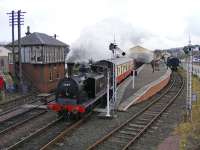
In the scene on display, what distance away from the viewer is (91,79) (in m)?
18.2

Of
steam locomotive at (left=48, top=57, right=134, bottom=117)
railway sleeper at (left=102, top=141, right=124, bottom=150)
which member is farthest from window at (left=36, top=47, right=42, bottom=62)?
railway sleeper at (left=102, top=141, right=124, bottom=150)

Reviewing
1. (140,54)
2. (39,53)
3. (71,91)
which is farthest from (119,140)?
(140,54)

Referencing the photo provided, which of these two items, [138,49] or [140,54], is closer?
[140,54]

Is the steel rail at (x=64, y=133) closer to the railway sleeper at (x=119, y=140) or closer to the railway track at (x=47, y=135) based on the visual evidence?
the railway track at (x=47, y=135)

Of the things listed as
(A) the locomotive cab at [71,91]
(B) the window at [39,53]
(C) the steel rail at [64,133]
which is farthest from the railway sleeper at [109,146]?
(B) the window at [39,53]

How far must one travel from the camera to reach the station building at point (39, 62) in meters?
29.5

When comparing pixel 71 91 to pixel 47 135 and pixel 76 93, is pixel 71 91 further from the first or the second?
pixel 47 135

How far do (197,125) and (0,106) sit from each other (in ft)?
51.3

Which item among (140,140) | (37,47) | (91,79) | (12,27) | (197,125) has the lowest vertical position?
(140,140)

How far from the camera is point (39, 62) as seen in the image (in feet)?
96.9

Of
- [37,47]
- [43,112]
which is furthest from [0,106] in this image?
[37,47]

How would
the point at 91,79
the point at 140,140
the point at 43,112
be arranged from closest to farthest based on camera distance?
the point at 140,140 → the point at 91,79 → the point at 43,112

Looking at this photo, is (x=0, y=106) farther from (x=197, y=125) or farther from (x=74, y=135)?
(x=197, y=125)

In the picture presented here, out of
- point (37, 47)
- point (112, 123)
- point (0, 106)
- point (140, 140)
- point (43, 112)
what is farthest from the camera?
point (37, 47)
